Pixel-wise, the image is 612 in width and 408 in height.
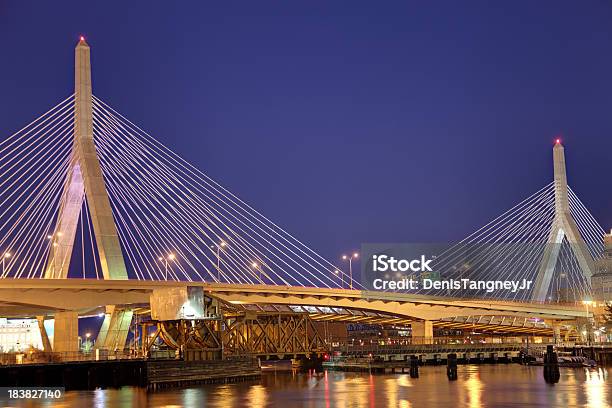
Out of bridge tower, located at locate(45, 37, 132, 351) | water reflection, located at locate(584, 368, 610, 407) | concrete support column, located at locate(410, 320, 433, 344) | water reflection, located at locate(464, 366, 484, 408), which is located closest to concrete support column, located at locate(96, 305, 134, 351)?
bridge tower, located at locate(45, 37, 132, 351)

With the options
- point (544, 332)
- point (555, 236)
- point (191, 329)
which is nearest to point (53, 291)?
point (191, 329)

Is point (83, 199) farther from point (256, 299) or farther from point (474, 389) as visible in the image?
point (474, 389)

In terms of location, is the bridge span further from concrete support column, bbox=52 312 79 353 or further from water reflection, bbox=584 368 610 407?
water reflection, bbox=584 368 610 407

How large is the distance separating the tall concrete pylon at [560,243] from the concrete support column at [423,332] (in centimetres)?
1056

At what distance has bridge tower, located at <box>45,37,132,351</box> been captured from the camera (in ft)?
177

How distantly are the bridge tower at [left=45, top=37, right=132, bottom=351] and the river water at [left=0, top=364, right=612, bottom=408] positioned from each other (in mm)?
9509

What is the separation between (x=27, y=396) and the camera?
44.1m

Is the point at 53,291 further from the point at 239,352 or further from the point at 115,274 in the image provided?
the point at 239,352

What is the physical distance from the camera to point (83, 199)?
5694cm

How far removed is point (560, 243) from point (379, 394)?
45.3 m

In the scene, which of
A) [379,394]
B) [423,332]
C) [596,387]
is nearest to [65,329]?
[379,394]

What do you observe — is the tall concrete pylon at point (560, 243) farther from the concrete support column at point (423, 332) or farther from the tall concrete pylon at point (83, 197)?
the tall concrete pylon at point (83, 197)

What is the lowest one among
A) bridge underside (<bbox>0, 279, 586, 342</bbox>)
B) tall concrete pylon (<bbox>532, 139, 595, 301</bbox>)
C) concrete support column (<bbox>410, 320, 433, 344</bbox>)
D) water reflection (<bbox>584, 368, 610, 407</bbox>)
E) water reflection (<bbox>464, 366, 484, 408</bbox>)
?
water reflection (<bbox>584, 368, 610, 407</bbox>)

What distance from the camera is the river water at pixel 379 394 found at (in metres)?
39.8
